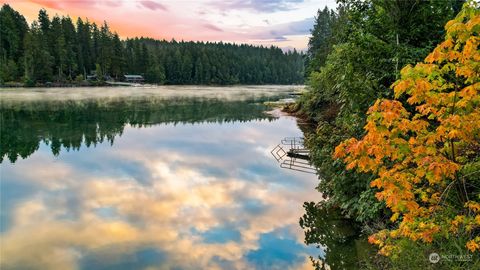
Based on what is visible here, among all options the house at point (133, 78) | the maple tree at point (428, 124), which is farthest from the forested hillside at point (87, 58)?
the maple tree at point (428, 124)

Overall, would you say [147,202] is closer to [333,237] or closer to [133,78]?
[333,237]

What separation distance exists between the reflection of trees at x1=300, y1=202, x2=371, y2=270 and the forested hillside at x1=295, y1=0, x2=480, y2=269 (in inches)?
3.2

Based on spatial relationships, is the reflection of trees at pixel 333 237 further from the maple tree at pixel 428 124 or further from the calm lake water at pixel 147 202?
the maple tree at pixel 428 124

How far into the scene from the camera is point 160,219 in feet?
48.9

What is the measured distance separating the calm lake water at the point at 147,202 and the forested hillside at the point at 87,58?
7330cm

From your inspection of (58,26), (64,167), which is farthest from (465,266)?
(58,26)

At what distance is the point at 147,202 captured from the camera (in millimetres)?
16719

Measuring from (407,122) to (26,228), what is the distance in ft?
45.7

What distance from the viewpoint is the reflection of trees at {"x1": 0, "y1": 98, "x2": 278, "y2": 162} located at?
29.3 meters

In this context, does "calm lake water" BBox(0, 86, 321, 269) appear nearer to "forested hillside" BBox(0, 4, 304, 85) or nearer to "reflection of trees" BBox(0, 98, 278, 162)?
"reflection of trees" BBox(0, 98, 278, 162)

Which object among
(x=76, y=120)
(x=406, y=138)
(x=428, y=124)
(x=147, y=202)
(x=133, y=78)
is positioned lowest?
(x=147, y=202)

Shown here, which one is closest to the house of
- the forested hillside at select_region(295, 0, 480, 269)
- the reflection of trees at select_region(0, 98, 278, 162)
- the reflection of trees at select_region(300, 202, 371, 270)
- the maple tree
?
the reflection of trees at select_region(0, 98, 278, 162)

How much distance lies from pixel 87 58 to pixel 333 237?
394 ft

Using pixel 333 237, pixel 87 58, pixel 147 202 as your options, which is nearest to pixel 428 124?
pixel 333 237
